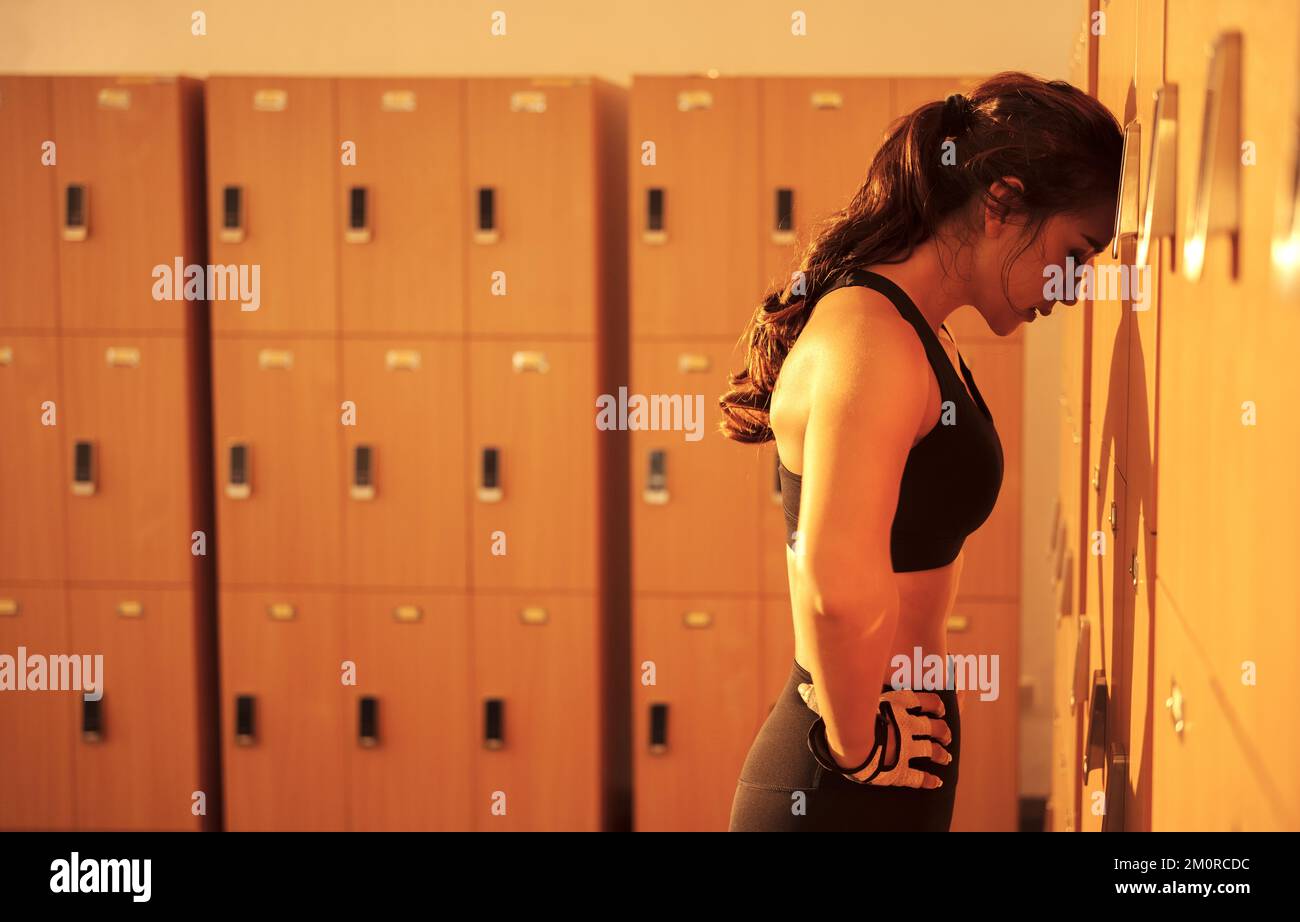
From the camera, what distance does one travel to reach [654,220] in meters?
3.71

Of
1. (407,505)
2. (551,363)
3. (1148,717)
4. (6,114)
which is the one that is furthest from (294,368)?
(1148,717)

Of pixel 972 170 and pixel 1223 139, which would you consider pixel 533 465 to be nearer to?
pixel 972 170

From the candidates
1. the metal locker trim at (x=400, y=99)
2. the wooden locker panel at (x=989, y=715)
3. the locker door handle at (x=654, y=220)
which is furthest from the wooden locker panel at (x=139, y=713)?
the wooden locker panel at (x=989, y=715)

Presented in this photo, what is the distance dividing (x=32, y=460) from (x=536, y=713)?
5.45 ft

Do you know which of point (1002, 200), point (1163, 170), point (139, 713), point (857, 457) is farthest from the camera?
point (139, 713)

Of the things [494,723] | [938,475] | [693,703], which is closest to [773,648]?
[693,703]

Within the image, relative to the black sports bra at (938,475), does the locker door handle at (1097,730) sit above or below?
below

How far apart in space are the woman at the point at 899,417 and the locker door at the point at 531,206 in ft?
7.26

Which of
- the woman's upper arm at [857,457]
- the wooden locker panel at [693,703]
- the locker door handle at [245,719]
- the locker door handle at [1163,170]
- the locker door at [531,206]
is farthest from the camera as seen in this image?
the locker door handle at [245,719]

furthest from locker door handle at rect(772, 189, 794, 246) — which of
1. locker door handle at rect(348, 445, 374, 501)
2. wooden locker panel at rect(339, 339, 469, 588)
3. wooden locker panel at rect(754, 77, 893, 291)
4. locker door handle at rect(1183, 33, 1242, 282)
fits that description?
locker door handle at rect(1183, 33, 1242, 282)

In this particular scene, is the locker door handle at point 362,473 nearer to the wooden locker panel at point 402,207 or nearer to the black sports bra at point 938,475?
the wooden locker panel at point 402,207

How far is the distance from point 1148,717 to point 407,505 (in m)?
2.76

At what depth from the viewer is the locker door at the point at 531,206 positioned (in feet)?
12.2
